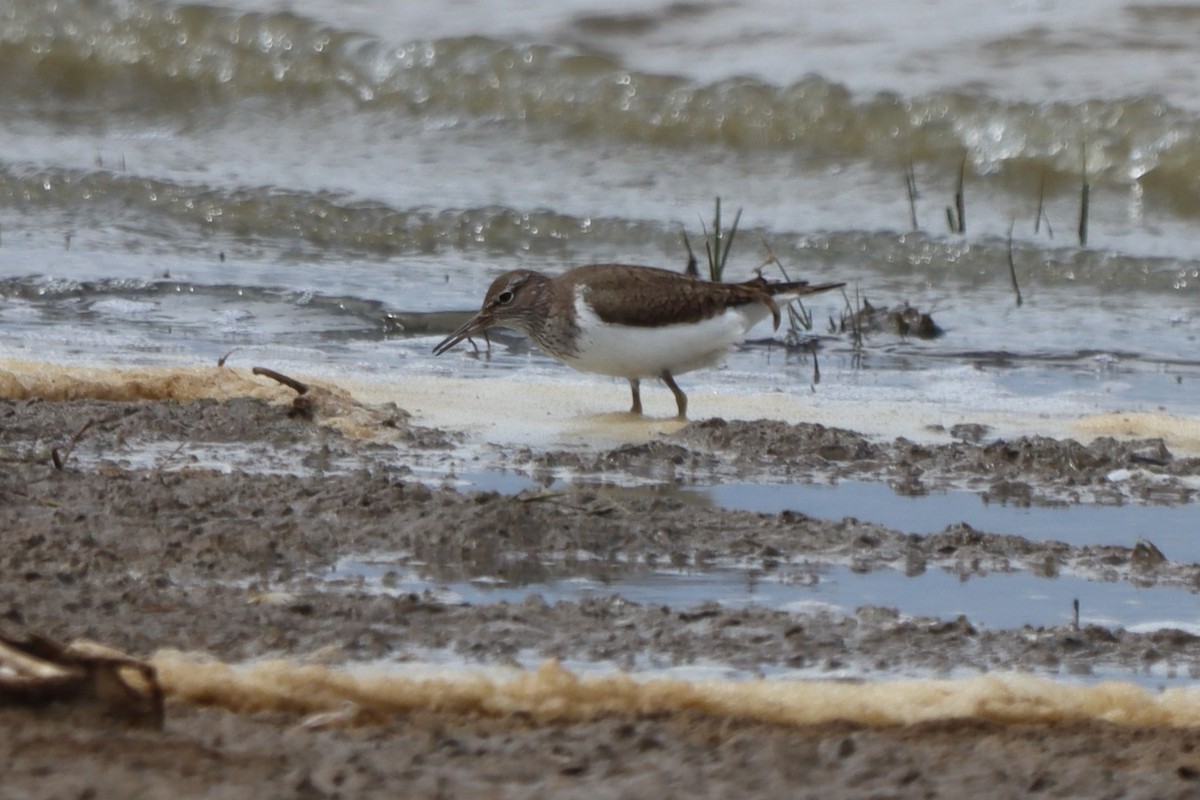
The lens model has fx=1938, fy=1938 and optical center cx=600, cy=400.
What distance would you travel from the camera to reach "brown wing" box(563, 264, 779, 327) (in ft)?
21.0

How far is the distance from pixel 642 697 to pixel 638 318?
3.59m

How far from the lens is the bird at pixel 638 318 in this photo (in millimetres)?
6305

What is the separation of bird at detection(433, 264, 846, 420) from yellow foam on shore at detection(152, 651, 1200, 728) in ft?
10.4

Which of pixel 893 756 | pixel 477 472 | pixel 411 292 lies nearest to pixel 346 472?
pixel 477 472

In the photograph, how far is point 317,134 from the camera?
12.6 meters

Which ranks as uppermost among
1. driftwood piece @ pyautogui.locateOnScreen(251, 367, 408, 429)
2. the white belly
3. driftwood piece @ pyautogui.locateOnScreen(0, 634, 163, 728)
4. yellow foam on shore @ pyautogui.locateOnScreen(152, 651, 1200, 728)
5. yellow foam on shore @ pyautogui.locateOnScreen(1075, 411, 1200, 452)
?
the white belly

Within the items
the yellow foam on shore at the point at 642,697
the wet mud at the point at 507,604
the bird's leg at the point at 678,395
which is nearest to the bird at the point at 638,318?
the bird's leg at the point at 678,395

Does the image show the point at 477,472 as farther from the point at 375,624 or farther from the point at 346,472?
the point at 375,624

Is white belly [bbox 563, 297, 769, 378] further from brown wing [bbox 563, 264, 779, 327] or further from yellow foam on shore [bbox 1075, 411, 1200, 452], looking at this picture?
yellow foam on shore [bbox 1075, 411, 1200, 452]

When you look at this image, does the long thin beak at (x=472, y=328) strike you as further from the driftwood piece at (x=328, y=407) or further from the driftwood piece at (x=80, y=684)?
the driftwood piece at (x=80, y=684)

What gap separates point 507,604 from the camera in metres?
3.41

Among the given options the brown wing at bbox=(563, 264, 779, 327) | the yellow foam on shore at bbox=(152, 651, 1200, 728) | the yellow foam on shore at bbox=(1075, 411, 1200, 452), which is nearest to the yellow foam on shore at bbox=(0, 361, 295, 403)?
the brown wing at bbox=(563, 264, 779, 327)

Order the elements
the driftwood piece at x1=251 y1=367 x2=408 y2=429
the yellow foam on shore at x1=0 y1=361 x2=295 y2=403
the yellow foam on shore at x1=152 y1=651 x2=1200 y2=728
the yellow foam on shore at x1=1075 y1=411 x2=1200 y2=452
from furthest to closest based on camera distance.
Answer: the yellow foam on shore at x1=1075 y1=411 x2=1200 y2=452, the yellow foam on shore at x1=0 y1=361 x2=295 y2=403, the driftwood piece at x1=251 y1=367 x2=408 y2=429, the yellow foam on shore at x1=152 y1=651 x2=1200 y2=728

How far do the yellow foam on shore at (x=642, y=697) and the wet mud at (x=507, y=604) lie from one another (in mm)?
49
